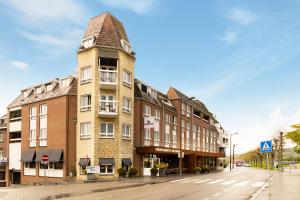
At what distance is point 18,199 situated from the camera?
774 inches

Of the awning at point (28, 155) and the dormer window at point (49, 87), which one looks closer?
the awning at point (28, 155)

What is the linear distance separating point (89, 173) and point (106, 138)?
13.4 feet


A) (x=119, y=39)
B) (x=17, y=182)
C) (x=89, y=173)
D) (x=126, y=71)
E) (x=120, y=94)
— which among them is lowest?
(x=17, y=182)

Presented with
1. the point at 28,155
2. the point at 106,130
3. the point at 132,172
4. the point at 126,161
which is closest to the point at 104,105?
the point at 106,130

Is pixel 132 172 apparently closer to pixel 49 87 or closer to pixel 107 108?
pixel 107 108

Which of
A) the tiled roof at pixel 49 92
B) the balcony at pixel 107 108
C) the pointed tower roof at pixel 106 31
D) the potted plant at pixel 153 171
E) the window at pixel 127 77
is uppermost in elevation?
the pointed tower roof at pixel 106 31

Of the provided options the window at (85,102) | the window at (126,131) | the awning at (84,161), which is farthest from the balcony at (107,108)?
the awning at (84,161)

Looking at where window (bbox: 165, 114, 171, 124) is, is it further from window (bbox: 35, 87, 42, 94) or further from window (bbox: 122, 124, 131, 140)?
window (bbox: 35, 87, 42, 94)

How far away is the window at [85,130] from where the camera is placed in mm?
37844

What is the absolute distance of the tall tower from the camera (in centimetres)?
3731

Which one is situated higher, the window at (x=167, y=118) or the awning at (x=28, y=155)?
the window at (x=167, y=118)

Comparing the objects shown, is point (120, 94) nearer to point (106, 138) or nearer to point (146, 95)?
point (106, 138)

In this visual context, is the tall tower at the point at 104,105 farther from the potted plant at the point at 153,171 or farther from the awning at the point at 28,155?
the awning at the point at 28,155

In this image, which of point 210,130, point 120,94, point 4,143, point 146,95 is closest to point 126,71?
point 120,94
